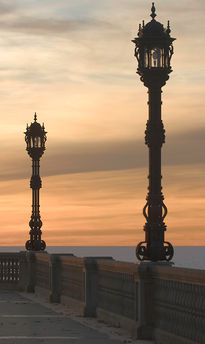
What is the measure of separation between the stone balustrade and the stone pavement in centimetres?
46

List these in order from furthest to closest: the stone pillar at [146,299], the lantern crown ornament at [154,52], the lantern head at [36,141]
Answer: the lantern head at [36,141] < the lantern crown ornament at [154,52] < the stone pillar at [146,299]

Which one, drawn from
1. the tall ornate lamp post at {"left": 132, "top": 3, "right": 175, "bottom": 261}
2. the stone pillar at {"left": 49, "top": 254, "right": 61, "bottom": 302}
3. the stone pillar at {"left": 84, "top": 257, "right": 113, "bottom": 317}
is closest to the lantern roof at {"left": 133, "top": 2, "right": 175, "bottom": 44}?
the tall ornate lamp post at {"left": 132, "top": 3, "right": 175, "bottom": 261}

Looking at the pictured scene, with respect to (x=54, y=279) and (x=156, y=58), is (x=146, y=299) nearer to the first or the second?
(x=156, y=58)

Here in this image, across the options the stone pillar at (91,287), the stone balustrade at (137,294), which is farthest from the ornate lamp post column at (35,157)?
the stone pillar at (91,287)

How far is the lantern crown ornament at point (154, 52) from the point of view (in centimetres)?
2362

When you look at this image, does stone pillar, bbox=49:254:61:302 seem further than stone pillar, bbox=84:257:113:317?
Yes

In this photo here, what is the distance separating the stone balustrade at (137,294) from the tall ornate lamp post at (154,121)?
19.8 inches

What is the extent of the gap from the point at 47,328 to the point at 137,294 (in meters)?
2.67

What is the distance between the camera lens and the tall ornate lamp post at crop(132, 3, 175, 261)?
2289 cm

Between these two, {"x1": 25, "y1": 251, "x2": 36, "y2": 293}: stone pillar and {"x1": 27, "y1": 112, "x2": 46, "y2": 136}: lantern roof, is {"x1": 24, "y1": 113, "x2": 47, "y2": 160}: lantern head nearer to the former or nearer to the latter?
{"x1": 27, "y1": 112, "x2": 46, "y2": 136}: lantern roof

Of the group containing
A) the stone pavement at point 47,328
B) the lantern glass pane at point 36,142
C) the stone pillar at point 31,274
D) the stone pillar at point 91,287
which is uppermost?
the lantern glass pane at point 36,142

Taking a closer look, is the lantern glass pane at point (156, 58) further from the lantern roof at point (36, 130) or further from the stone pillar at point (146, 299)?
the lantern roof at point (36, 130)

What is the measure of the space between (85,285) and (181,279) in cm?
847

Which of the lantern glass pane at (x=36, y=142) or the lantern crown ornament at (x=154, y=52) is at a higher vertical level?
the lantern glass pane at (x=36, y=142)
